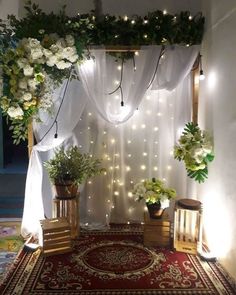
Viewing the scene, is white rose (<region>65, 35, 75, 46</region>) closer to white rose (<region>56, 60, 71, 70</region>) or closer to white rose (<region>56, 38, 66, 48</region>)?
white rose (<region>56, 38, 66, 48</region>)

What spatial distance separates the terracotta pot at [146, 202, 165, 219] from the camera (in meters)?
3.38

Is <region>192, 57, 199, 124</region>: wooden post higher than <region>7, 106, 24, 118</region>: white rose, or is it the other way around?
<region>192, 57, 199, 124</region>: wooden post

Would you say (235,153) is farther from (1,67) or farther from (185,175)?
(1,67)

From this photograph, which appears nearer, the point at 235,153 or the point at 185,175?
the point at 235,153

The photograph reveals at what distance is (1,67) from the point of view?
323 centimetres

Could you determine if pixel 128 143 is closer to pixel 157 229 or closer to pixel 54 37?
pixel 157 229

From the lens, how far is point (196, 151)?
10.6ft

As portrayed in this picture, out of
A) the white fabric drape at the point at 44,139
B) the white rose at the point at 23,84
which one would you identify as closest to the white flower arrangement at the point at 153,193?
the white fabric drape at the point at 44,139

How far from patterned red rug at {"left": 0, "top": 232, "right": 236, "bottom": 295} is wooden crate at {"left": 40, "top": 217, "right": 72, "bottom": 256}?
0.21ft

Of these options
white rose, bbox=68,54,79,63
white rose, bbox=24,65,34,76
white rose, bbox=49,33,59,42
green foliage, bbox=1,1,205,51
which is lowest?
white rose, bbox=24,65,34,76

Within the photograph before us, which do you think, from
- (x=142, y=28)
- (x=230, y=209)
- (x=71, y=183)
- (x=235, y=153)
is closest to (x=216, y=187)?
(x=230, y=209)

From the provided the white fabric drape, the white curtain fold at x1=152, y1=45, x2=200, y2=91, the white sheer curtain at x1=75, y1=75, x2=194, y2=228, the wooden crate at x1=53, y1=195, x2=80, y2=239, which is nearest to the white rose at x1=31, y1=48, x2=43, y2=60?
the white fabric drape

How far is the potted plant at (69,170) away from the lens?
3525 mm

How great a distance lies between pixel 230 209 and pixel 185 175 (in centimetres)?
105
